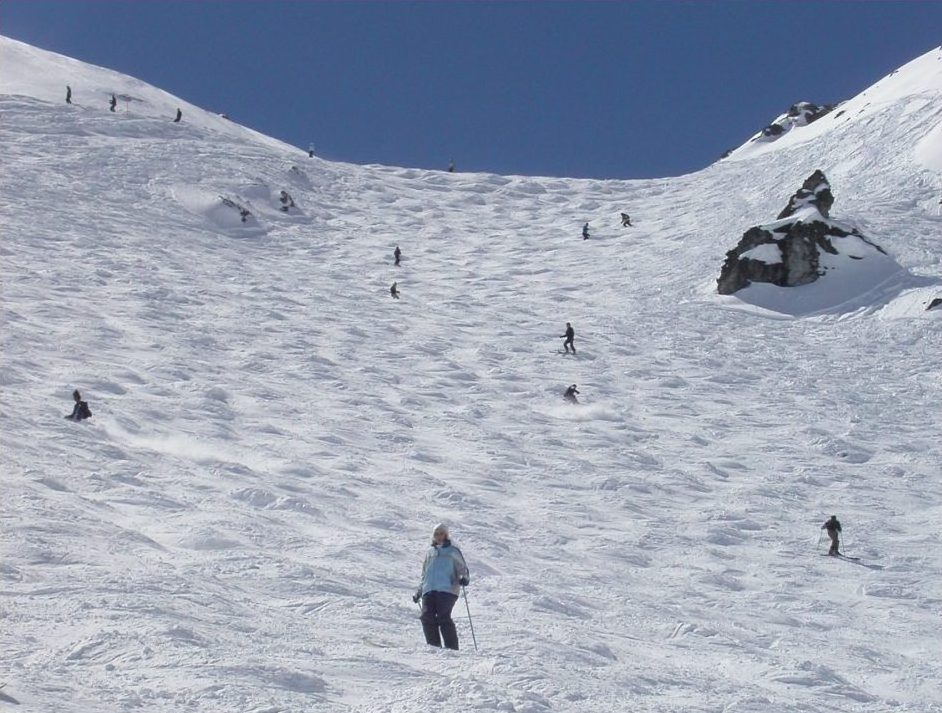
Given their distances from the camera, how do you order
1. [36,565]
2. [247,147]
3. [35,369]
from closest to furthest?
[36,565]
[35,369]
[247,147]

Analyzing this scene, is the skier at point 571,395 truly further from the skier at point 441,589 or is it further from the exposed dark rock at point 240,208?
the exposed dark rock at point 240,208

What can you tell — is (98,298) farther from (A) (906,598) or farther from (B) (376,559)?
(A) (906,598)

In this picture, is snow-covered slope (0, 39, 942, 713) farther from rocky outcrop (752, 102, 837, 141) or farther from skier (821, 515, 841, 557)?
rocky outcrop (752, 102, 837, 141)

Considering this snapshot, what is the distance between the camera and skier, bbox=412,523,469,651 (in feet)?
36.1

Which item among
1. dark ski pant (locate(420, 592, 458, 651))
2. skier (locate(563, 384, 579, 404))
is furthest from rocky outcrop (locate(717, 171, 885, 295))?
dark ski pant (locate(420, 592, 458, 651))

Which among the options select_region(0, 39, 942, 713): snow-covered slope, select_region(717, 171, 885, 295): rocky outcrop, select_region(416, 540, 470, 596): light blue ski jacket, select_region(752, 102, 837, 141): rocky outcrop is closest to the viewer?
select_region(0, 39, 942, 713): snow-covered slope

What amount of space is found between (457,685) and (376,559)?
6716mm

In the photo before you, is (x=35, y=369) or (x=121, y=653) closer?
(x=121, y=653)

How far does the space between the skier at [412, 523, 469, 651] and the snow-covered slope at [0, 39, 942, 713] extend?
0.95 feet

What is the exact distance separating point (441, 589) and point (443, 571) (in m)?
0.21

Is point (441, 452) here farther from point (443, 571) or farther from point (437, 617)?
point (437, 617)

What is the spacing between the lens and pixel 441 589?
1109 cm

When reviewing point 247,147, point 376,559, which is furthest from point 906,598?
point 247,147

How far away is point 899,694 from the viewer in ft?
39.7
